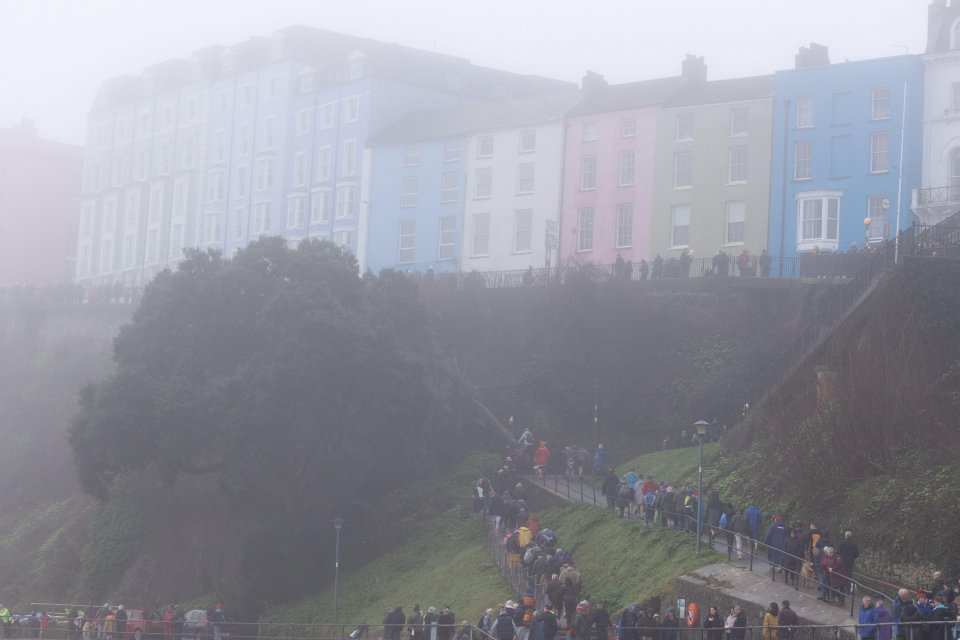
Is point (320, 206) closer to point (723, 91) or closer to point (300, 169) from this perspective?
point (300, 169)

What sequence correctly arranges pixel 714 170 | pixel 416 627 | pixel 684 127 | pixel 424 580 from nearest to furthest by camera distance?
pixel 416 627, pixel 424 580, pixel 714 170, pixel 684 127

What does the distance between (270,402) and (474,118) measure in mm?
31301

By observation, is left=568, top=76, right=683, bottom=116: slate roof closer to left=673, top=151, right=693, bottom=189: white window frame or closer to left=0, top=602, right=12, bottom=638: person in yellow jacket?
left=673, top=151, right=693, bottom=189: white window frame

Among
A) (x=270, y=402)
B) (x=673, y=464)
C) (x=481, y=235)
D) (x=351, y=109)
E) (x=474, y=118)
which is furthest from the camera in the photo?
(x=351, y=109)

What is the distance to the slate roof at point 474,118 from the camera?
69062 millimetres

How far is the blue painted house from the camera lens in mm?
55906

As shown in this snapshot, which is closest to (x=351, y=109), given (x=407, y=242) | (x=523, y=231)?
(x=407, y=242)

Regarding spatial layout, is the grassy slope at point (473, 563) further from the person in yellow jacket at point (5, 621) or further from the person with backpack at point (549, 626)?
the person in yellow jacket at point (5, 621)

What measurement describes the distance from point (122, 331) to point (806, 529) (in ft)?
88.8

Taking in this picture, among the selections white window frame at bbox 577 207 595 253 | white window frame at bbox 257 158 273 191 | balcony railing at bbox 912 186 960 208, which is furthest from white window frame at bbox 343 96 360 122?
balcony railing at bbox 912 186 960 208

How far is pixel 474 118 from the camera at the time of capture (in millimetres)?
72812

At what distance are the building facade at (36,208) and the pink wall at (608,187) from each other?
49.3 metres

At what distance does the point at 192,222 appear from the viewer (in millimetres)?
90188

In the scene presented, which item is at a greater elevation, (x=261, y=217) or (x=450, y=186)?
(x=450, y=186)
